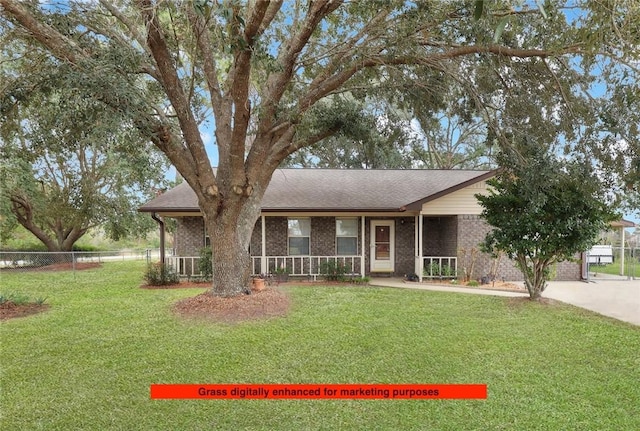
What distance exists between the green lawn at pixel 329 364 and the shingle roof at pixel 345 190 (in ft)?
14.2

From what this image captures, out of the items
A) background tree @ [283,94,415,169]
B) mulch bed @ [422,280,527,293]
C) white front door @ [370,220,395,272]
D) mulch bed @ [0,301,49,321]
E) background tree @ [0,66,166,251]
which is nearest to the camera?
mulch bed @ [0,301,49,321]

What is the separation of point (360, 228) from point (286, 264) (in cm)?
291

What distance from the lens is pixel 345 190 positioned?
1359cm

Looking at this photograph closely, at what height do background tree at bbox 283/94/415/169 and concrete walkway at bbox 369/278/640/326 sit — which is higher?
background tree at bbox 283/94/415/169

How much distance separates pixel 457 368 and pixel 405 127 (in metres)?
6.85

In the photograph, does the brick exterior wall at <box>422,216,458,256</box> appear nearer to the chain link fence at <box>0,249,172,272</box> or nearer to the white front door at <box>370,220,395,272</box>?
the white front door at <box>370,220,395,272</box>

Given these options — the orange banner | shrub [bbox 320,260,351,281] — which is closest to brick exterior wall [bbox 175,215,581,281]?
shrub [bbox 320,260,351,281]

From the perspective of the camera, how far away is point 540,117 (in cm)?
733

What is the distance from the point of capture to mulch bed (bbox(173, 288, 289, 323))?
6793 millimetres

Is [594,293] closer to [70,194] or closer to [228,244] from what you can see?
[228,244]

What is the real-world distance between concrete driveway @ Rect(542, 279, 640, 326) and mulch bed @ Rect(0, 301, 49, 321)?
1155 cm

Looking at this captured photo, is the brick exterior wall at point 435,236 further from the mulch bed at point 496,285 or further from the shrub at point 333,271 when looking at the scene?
the shrub at point 333,271

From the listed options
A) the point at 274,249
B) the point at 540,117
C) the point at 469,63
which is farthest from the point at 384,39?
the point at 274,249

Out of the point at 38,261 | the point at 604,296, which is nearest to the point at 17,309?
the point at 38,261
